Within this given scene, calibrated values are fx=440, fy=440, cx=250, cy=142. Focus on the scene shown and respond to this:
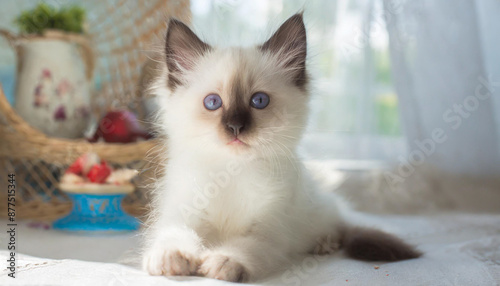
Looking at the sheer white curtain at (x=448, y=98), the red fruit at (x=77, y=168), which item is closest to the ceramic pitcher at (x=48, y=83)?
the red fruit at (x=77, y=168)

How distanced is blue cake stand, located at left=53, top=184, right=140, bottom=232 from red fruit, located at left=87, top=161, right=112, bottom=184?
0.11 feet

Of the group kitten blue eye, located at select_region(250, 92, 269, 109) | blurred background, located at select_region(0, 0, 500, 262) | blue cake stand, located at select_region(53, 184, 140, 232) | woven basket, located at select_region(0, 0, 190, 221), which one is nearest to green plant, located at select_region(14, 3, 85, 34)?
blurred background, located at select_region(0, 0, 500, 262)

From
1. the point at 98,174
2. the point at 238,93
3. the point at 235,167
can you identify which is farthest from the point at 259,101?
the point at 98,174

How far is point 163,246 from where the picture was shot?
1.19 meters

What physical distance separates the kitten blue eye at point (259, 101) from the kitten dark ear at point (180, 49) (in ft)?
0.89

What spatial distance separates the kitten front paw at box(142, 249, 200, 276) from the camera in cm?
115

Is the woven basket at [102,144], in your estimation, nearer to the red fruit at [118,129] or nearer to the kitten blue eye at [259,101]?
the red fruit at [118,129]

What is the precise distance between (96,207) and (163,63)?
2.59 feet

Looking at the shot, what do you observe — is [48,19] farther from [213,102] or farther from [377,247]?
[377,247]

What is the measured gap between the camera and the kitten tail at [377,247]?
4.78 feet

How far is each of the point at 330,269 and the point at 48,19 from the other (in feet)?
6.74

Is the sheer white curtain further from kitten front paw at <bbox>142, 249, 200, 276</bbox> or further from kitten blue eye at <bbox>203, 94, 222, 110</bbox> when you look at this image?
kitten front paw at <bbox>142, 249, 200, 276</bbox>

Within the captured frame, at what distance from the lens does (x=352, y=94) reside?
9.46 feet

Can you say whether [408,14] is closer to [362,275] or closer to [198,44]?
[198,44]
